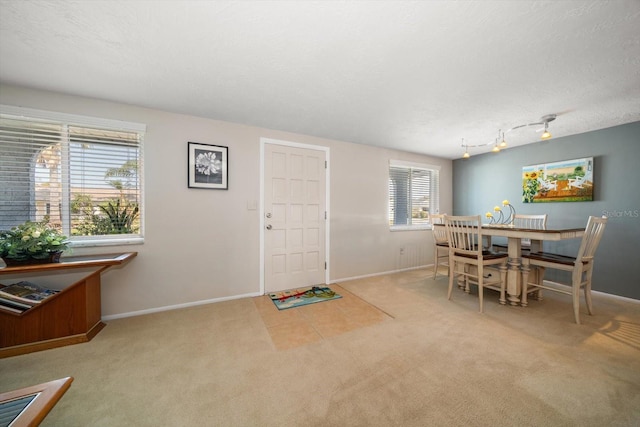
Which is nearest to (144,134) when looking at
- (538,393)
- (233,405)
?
(233,405)

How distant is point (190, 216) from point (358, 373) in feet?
7.86

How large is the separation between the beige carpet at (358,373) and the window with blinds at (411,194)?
220cm

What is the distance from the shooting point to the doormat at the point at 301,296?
285 centimetres

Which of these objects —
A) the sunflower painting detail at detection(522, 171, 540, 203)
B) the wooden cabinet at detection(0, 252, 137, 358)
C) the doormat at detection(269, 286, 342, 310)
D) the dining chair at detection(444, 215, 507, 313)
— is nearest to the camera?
the wooden cabinet at detection(0, 252, 137, 358)

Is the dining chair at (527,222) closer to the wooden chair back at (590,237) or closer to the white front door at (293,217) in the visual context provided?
the wooden chair back at (590,237)

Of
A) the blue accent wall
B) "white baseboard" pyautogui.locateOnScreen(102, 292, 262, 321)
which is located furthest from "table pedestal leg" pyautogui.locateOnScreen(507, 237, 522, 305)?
"white baseboard" pyautogui.locateOnScreen(102, 292, 262, 321)

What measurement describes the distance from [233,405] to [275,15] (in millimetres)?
2304

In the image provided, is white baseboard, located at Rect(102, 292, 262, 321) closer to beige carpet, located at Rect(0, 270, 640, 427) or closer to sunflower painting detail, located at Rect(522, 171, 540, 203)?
beige carpet, located at Rect(0, 270, 640, 427)

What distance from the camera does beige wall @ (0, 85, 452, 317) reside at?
2.43m

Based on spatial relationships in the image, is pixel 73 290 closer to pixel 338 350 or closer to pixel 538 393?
pixel 338 350

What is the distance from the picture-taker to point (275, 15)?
1.34 meters

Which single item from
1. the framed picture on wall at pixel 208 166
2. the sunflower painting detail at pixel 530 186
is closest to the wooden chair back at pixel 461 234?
the sunflower painting detail at pixel 530 186

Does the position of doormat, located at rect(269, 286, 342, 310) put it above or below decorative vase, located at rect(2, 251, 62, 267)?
below

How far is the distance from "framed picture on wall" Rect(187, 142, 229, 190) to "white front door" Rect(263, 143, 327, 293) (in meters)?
0.53
